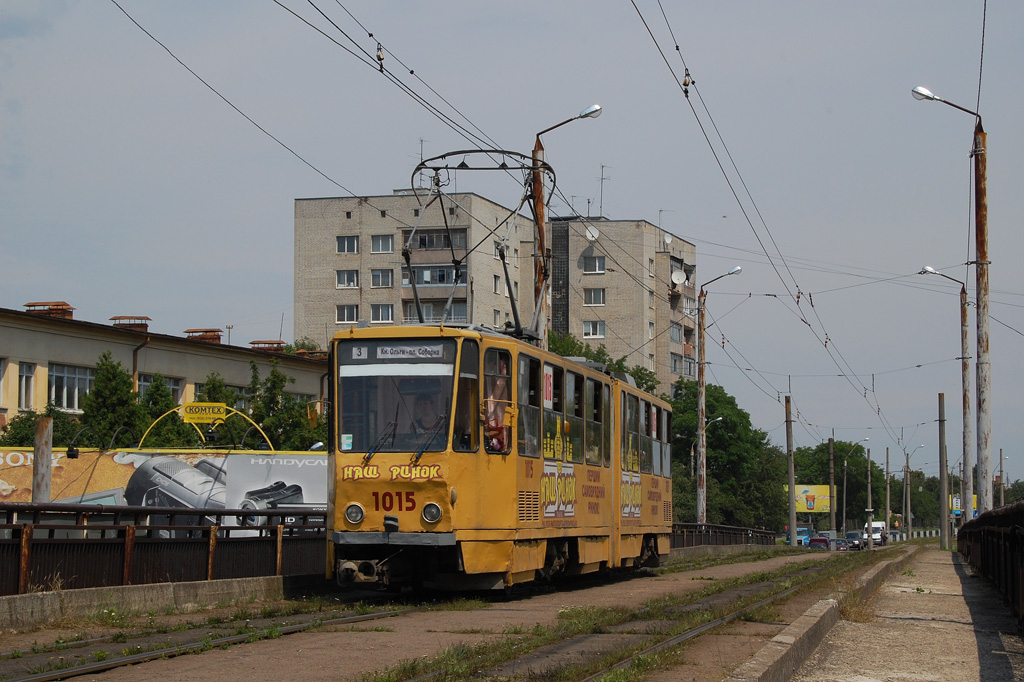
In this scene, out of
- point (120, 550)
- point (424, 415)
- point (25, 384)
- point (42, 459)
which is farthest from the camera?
point (25, 384)

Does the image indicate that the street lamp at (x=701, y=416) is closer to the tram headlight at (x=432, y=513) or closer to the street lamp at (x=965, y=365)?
the street lamp at (x=965, y=365)

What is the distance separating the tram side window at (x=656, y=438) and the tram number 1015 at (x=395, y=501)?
9.13 m

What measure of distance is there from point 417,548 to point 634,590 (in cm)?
449

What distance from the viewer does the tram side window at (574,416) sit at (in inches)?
667

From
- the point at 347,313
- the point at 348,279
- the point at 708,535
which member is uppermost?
the point at 348,279

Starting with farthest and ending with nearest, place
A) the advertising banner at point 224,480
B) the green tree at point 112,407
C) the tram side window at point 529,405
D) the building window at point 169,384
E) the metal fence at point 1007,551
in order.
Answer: the building window at point 169,384 → the green tree at point 112,407 → the advertising banner at point 224,480 → the tram side window at point 529,405 → the metal fence at point 1007,551

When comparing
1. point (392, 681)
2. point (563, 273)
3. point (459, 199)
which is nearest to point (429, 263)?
point (459, 199)

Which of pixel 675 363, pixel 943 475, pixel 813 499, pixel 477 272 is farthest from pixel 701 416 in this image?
pixel 813 499

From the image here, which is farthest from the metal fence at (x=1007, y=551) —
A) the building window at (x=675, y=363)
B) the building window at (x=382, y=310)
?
the building window at (x=675, y=363)

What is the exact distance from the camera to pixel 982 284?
2139cm

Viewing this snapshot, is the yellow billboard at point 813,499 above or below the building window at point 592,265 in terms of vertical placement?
below

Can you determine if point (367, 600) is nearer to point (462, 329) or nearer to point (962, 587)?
point (462, 329)

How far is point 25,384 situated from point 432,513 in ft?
103

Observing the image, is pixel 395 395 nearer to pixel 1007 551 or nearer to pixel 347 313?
pixel 1007 551
